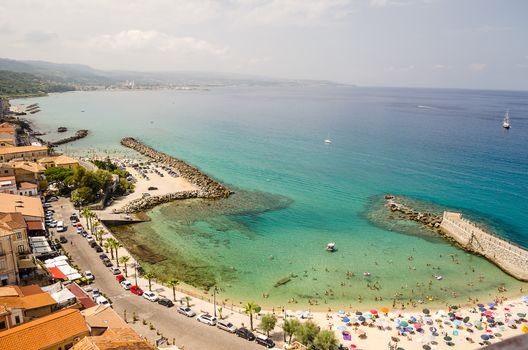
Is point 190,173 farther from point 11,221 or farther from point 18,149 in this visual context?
point 11,221

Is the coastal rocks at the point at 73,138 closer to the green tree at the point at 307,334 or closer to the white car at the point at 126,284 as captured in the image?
the white car at the point at 126,284

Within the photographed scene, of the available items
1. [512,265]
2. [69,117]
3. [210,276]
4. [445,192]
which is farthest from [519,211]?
[69,117]

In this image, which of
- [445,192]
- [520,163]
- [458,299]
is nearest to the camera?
[458,299]

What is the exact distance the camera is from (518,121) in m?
164

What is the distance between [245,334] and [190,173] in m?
51.4

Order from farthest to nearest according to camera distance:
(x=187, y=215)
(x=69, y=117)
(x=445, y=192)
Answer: (x=69, y=117) → (x=445, y=192) → (x=187, y=215)

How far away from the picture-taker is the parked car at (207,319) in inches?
1264

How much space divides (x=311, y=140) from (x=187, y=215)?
69576 mm

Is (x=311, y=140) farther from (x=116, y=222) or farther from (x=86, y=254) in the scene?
(x=86, y=254)

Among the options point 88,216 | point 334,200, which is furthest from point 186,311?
point 334,200

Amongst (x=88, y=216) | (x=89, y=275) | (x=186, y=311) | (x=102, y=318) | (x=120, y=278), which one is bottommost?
(x=186, y=311)

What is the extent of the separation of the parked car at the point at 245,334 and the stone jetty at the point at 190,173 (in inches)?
1409

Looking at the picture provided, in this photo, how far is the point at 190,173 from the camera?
78.4 m

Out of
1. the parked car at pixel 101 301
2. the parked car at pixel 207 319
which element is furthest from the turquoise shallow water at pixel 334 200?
the parked car at pixel 101 301
